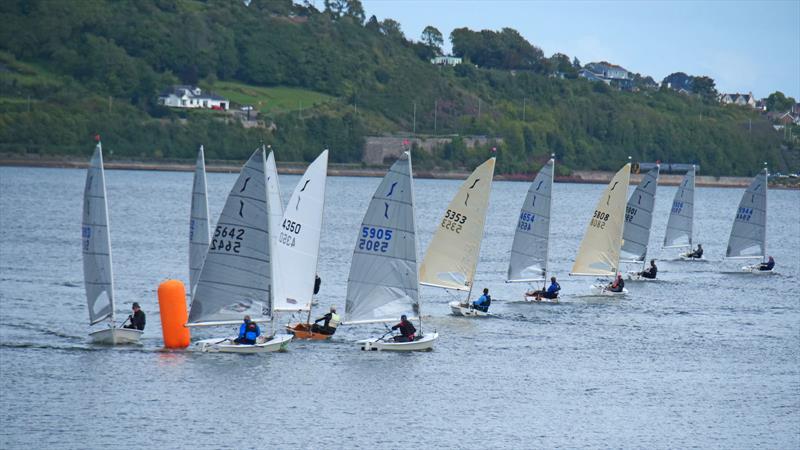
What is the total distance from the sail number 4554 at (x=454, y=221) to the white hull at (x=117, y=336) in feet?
44.3

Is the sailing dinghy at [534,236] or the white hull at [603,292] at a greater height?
the sailing dinghy at [534,236]

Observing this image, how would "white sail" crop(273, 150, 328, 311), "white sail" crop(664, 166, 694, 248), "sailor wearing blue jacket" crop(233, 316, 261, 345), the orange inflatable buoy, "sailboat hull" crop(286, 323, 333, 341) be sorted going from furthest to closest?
"white sail" crop(664, 166, 694, 248)
"sailboat hull" crop(286, 323, 333, 341)
"white sail" crop(273, 150, 328, 311)
the orange inflatable buoy
"sailor wearing blue jacket" crop(233, 316, 261, 345)

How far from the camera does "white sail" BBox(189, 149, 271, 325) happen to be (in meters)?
38.6

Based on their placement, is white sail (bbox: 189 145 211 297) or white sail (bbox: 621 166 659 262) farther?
white sail (bbox: 621 166 659 262)

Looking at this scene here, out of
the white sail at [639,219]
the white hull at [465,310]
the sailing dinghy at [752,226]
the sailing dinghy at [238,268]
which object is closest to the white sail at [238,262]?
the sailing dinghy at [238,268]

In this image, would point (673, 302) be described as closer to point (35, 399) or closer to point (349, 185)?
point (35, 399)

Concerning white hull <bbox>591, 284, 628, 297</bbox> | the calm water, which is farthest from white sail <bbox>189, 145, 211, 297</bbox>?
white hull <bbox>591, 284, 628, 297</bbox>

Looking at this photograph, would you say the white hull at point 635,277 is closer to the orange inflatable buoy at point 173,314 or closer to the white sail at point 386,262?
the white sail at point 386,262

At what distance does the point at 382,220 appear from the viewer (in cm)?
4078

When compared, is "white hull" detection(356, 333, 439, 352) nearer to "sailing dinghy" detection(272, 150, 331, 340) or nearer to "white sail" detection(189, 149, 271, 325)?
"sailing dinghy" detection(272, 150, 331, 340)

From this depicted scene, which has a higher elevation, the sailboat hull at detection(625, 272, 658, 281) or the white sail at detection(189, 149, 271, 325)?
the white sail at detection(189, 149, 271, 325)

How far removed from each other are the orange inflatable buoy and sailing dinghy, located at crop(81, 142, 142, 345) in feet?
3.47

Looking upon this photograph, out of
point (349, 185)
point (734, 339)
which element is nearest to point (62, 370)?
point (734, 339)

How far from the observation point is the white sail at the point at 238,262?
127ft
